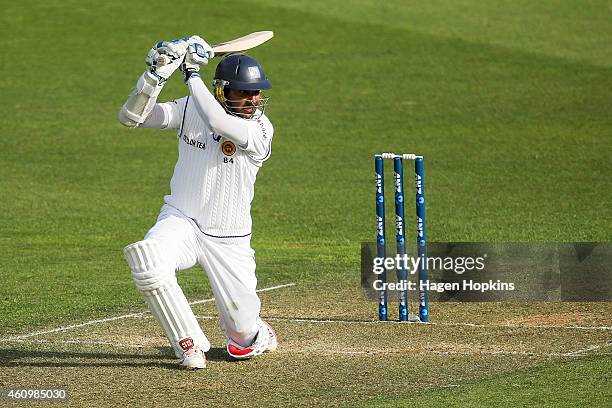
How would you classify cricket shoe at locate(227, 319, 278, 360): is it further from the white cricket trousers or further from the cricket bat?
the cricket bat

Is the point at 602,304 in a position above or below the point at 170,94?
below

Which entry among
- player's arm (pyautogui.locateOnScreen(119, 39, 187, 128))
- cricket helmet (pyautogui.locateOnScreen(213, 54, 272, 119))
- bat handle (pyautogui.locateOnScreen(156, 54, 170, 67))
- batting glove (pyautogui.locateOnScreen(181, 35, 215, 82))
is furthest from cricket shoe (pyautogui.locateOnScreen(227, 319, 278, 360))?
bat handle (pyautogui.locateOnScreen(156, 54, 170, 67))

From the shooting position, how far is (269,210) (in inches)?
592

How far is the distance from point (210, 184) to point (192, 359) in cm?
114

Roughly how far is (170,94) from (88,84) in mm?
1854

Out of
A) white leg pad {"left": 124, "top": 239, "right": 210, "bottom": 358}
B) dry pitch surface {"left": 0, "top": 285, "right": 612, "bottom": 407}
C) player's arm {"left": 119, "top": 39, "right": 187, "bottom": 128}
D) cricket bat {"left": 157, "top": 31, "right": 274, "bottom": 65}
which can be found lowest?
dry pitch surface {"left": 0, "top": 285, "right": 612, "bottom": 407}

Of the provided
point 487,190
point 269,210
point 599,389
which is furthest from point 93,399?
point 487,190

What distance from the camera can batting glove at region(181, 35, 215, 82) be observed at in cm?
820

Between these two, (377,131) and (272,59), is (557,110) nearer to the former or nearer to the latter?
(377,131)

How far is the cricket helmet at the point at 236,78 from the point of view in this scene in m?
8.38

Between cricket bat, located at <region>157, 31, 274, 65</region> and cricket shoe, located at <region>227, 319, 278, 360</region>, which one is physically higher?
cricket bat, located at <region>157, 31, 274, 65</region>

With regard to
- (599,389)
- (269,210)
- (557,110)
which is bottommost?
(599,389)

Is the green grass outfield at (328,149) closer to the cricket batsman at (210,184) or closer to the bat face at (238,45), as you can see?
the cricket batsman at (210,184)

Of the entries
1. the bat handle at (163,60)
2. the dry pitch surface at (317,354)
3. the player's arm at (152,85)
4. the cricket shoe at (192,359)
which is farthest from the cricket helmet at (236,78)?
the dry pitch surface at (317,354)
